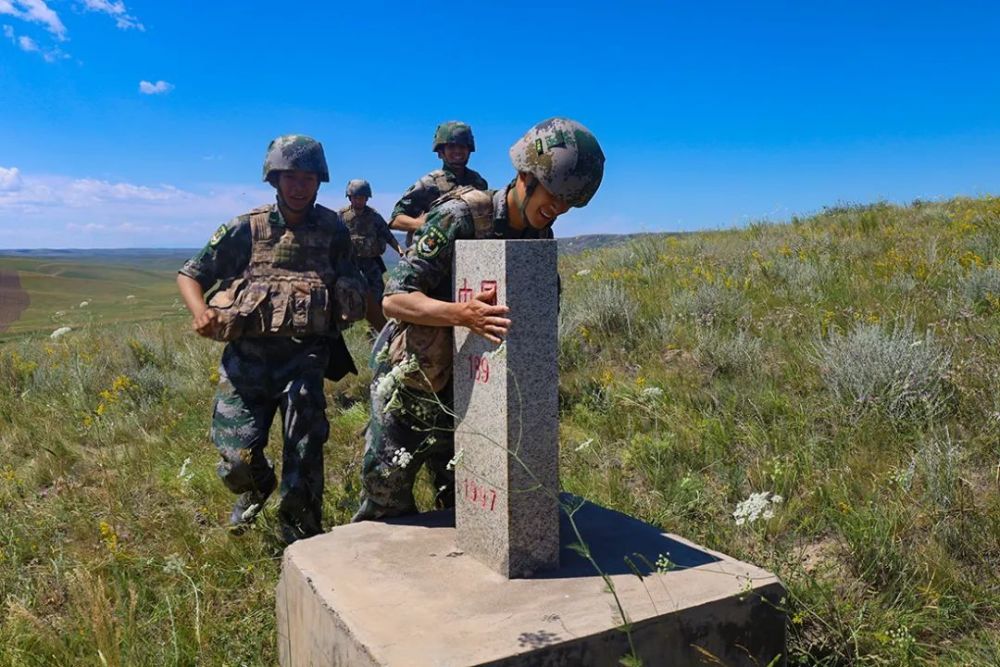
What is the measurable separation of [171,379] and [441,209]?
5.70m

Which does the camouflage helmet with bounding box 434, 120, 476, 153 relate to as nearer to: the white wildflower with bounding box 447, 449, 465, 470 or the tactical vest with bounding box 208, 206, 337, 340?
the tactical vest with bounding box 208, 206, 337, 340

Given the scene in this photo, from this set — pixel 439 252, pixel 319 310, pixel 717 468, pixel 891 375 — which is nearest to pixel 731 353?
pixel 891 375

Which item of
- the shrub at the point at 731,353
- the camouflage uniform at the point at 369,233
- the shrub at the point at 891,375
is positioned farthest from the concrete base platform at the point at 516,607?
the camouflage uniform at the point at 369,233

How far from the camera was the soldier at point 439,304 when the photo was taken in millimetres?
2633

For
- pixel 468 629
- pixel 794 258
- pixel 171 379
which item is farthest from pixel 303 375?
pixel 794 258

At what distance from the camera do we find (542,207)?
2793 mm

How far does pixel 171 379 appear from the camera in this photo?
7.63 meters

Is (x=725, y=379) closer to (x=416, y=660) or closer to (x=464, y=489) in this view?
(x=464, y=489)

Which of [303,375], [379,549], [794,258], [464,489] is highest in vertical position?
[794,258]

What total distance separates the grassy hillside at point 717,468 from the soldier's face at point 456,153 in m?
1.83

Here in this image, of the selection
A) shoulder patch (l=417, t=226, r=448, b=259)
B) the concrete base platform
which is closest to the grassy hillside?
the concrete base platform

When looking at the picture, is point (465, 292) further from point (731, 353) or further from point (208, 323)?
point (731, 353)

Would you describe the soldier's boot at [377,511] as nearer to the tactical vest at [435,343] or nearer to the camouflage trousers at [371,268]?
the tactical vest at [435,343]

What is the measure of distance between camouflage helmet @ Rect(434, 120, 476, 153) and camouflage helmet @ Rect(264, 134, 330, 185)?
3026mm
